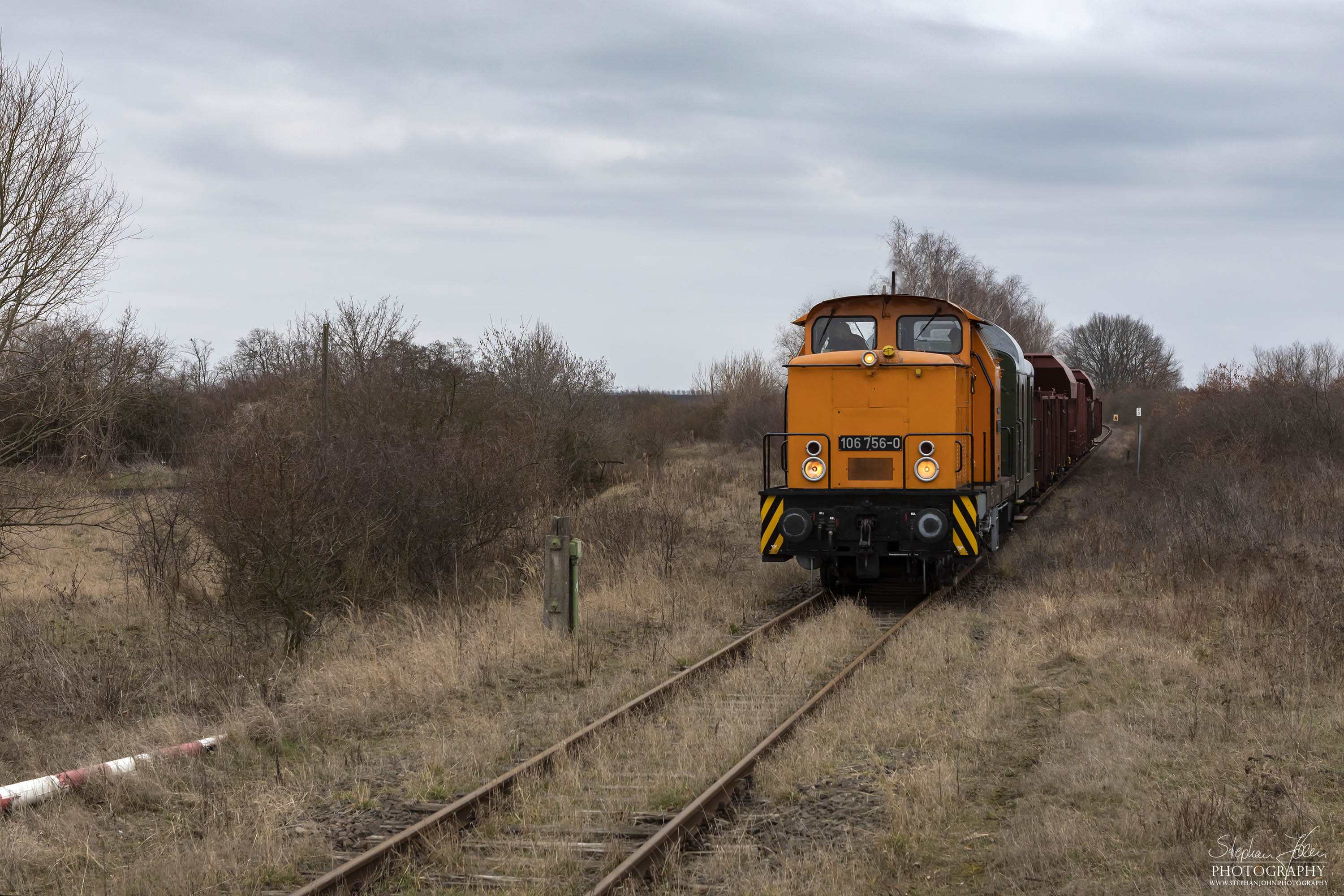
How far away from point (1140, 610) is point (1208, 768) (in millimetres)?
4482

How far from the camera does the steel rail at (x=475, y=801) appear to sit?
185 inches

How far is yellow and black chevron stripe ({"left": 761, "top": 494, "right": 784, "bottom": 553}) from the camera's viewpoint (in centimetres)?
1147

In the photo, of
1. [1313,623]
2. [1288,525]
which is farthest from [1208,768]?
[1288,525]

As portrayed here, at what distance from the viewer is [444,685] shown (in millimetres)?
A: 8266

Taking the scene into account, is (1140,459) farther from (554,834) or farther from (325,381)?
(554,834)

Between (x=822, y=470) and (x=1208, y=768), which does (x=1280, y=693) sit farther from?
(x=822, y=470)

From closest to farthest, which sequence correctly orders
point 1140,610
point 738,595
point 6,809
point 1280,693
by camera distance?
point 6,809
point 1280,693
point 1140,610
point 738,595

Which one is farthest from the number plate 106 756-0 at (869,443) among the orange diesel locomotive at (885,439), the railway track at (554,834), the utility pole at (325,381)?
the utility pole at (325,381)

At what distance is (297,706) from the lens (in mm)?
7727

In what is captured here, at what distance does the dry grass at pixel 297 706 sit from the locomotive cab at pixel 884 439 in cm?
143

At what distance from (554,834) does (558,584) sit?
4.74m

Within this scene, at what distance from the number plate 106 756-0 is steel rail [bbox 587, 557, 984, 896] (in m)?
3.60

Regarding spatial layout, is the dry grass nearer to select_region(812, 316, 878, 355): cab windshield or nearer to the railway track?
the railway track

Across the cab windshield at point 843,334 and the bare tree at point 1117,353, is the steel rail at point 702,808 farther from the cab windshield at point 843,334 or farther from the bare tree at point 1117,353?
the bare tree at point 1117,353
